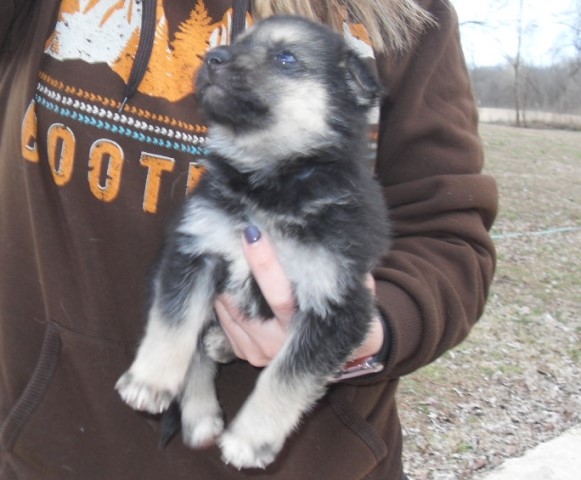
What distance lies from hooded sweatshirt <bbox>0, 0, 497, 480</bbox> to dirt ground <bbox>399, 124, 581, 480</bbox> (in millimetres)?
2509

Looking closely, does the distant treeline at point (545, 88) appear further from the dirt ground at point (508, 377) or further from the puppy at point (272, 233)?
the puppy at point (272, 233)

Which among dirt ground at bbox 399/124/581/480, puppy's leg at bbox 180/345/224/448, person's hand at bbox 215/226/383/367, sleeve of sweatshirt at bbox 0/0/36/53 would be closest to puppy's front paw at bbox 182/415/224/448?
puppy's leg at bbox 180/345/224/448

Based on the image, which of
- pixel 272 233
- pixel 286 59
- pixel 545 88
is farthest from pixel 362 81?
pixel 545 88

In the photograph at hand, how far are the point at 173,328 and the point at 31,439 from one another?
45 centimetres

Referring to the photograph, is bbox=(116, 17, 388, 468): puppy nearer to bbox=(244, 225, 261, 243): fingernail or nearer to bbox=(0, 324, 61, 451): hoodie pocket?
bbox=(244, 225, 261, 243): fingernail

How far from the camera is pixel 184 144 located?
1.85m

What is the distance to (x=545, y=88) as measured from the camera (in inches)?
1656

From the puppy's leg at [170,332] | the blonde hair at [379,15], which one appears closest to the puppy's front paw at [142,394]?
the puppy's leg at [170,332]

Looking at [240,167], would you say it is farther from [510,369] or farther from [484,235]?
[510,369]

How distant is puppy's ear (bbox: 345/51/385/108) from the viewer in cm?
186

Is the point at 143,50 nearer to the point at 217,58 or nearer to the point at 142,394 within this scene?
the point at 217,58

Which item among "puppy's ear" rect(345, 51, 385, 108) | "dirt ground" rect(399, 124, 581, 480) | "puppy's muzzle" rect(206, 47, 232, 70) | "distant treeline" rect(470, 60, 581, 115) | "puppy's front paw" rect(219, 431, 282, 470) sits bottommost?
"distant treeline" rect(470, 60, 581, 115)

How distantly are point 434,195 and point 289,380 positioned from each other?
2.26 feet

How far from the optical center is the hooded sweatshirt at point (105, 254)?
175 centimetres
